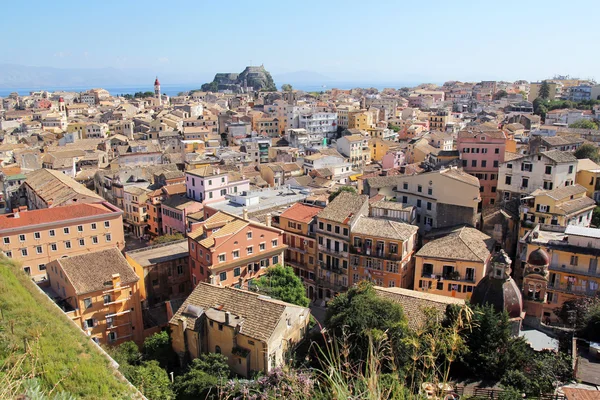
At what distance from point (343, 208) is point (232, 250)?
7664mm

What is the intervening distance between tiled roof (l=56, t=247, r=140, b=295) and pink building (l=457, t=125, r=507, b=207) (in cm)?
2803

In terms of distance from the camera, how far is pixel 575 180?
1364 inches

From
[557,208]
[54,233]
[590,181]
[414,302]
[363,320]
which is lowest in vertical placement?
[414,302]

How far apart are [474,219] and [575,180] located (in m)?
9.68

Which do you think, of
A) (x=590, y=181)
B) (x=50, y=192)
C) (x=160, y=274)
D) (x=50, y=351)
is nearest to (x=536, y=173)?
(x=590, y=181)

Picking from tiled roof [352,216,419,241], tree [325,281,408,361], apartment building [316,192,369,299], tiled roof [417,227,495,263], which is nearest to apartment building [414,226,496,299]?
tiled roof [417,227,495,263]

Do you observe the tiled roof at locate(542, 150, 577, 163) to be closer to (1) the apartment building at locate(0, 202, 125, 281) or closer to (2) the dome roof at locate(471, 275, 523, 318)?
(2) the dome roof at locate(471, 275, 523, 318)

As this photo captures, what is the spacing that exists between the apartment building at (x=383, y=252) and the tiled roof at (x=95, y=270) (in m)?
12.6

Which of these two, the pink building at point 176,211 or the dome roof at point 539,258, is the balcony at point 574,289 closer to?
the dome roof at point 539,258

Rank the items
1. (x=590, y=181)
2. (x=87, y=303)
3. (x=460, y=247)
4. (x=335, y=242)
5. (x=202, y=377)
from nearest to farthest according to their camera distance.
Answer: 1. (x=202, y=377)
2. (x=87, y=303)
3. (x=460, y=247)
4. (x=335, y=242)
5. (x=590, y=181)

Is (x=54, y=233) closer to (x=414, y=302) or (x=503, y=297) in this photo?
(x=414, y=302)

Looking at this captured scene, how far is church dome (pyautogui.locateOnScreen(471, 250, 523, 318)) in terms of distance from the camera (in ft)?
68.3

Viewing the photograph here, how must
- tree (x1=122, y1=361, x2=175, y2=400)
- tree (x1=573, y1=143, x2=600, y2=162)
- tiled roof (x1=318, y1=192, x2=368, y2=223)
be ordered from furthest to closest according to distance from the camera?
tree (x1=573, y1=143, x2=600, y2=162)
tiled roof (x1=318, y1=192, x2=368, y2=223)
tree (x1=122, y1=361, x2=175, y2=400)

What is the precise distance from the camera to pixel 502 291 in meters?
20.9
